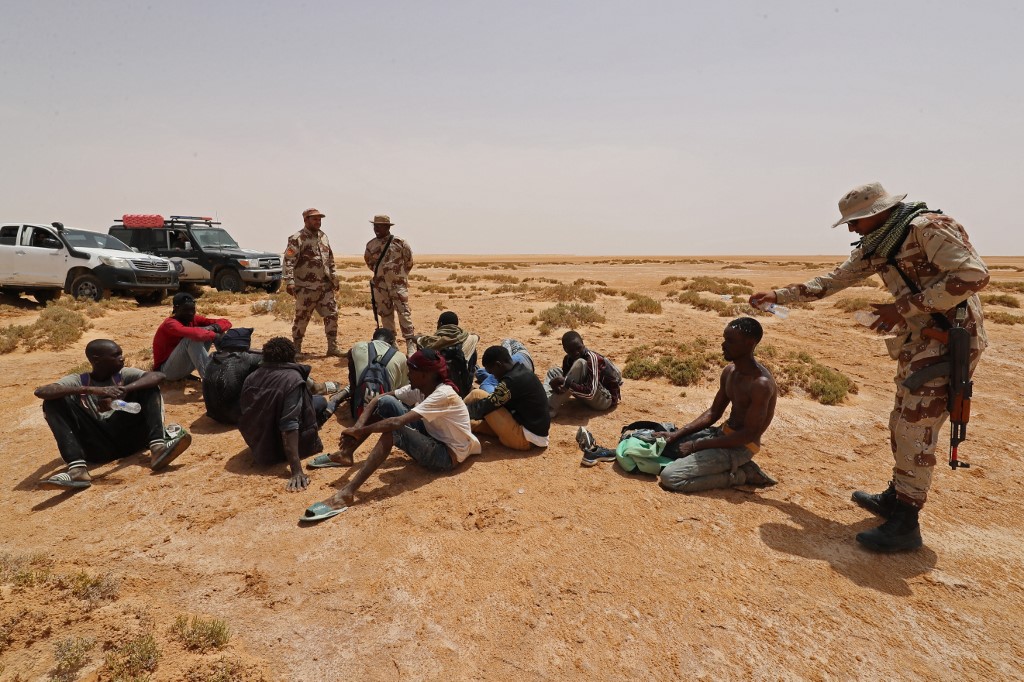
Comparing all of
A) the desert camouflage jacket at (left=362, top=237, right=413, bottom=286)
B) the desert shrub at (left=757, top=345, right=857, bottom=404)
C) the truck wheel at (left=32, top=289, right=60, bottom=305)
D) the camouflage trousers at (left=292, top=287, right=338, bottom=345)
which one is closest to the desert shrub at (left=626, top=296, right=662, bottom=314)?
the desert shrub at (left=757, top=345, right=857, bottom=404)

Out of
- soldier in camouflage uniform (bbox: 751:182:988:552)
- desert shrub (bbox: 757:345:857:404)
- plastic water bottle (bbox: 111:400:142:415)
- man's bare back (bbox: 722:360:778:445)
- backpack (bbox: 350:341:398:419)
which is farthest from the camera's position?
desert shrub (bbox: 757:345:857:404)

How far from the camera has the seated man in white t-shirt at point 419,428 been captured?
460cm

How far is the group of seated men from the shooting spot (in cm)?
464

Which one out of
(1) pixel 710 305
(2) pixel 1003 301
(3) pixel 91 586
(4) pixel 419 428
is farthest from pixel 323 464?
(2) pixel 1003 301

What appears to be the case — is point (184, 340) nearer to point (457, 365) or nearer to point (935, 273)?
point (457, 365)

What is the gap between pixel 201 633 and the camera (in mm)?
3029

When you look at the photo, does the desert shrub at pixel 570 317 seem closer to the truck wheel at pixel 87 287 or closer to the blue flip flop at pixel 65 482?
the blue flip flop at pixel 65 482

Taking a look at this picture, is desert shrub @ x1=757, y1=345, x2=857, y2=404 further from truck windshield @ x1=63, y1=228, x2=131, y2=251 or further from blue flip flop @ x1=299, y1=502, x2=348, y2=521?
truck windshield @ x1=63, y1=228, x2=131, y2=251

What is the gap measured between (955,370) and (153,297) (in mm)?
17126

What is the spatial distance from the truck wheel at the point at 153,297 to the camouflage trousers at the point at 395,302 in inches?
368

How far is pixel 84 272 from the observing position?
1377 centimetres

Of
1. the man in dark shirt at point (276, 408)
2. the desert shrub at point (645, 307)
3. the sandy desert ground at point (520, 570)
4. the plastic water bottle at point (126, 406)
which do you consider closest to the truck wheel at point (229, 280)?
the sandy desert ground at point (520, 570)

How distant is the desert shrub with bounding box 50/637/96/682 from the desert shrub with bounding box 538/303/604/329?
30.1ft

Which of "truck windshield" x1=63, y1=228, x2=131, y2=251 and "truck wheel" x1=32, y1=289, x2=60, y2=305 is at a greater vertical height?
"truck windshield" x1=63, y1=228, x2=131, y2=251
